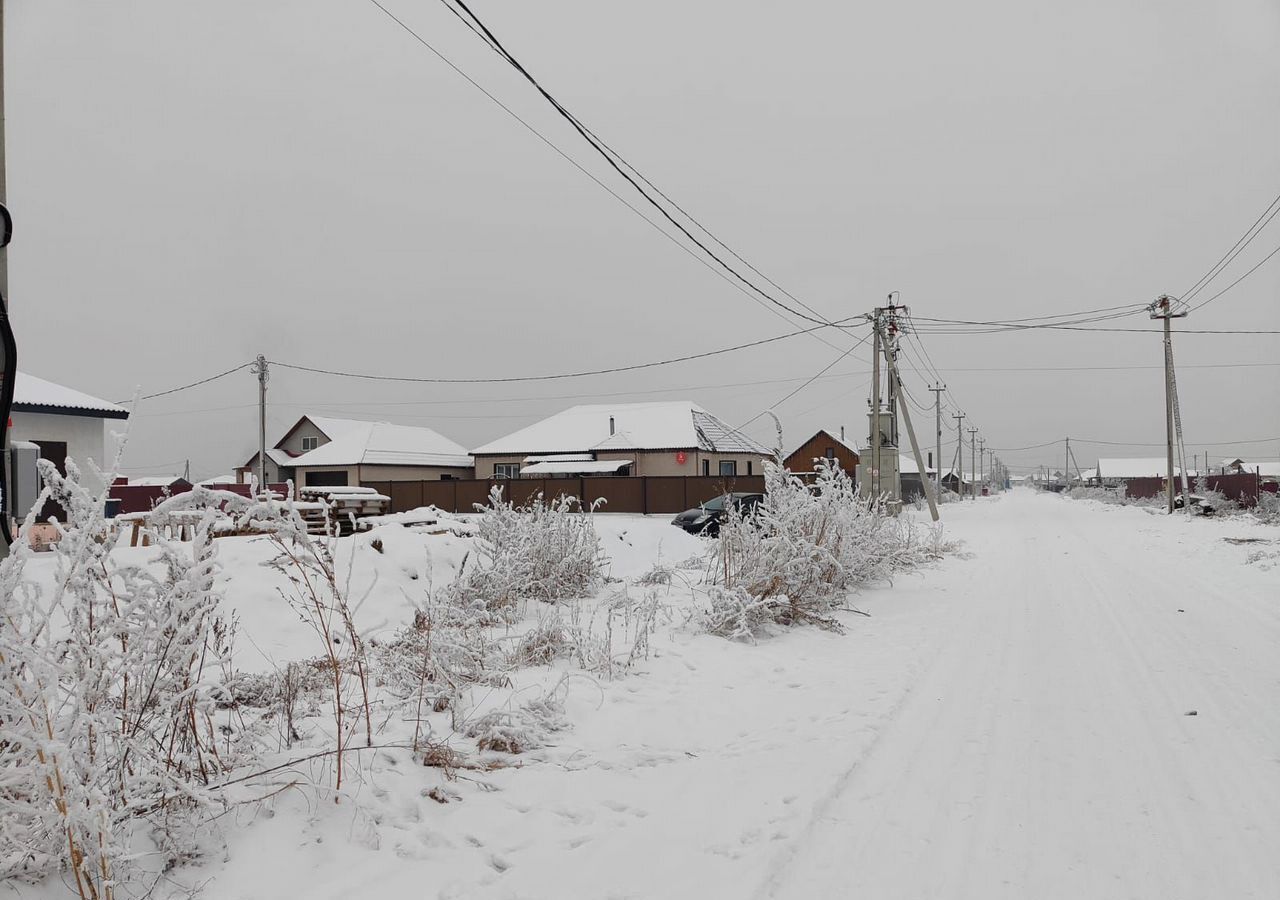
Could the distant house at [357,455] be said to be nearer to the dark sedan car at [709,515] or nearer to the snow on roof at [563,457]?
the snow on roof at [563,457]

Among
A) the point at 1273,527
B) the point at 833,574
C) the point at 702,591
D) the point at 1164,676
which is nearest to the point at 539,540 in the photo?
the point at 702,591

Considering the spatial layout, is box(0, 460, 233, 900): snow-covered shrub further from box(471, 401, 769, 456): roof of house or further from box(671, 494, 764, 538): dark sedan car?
box(471, 401, 769, 456): roof of house

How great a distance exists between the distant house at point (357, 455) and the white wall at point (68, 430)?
23.0 metres

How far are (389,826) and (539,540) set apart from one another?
16.3 ft

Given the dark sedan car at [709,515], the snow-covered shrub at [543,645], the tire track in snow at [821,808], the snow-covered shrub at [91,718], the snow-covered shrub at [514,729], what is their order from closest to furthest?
the snow-covered shrub at [91,718], the tire track in snow at [821,808], the snow-covered shrub at [514,729], the snow-covered shrub at [543,645], the dark sedan car at [709,515]

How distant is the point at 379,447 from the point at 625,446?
46.6 feet

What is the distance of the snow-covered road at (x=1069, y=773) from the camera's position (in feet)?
8.81

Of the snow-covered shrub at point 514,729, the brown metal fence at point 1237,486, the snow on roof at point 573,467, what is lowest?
the snow-covered shrub at point 514,729

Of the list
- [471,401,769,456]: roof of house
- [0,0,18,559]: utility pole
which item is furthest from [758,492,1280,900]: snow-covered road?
[471,401,769,456]: roof of house

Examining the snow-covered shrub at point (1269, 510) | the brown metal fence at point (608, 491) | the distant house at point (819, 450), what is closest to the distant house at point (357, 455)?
the brown metal fence at point (608, 491)

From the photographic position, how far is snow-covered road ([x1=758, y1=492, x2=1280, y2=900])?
2686 millimetres

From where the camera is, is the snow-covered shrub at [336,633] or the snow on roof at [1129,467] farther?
the snow on roof at [1129,467]

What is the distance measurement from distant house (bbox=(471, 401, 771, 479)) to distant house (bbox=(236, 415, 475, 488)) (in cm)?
398

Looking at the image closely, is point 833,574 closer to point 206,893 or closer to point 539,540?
point 539,540
